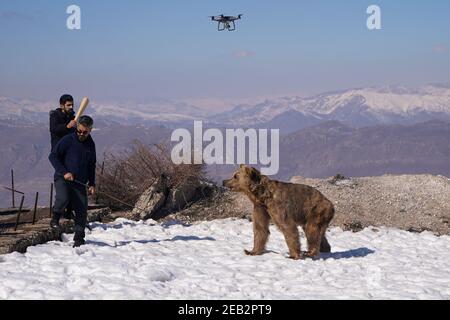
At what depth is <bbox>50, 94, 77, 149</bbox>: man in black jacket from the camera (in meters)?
11.7

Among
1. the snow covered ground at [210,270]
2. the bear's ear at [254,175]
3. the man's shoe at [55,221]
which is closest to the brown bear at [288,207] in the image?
the bear's ear at [254,175]

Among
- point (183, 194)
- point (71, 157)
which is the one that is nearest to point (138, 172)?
point (183, 194)

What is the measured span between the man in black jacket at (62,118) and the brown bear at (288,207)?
3.44 metres

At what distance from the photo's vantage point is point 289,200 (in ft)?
34.9

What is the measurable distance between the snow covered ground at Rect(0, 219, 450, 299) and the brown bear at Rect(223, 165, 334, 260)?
398mm

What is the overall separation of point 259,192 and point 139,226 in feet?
14.2

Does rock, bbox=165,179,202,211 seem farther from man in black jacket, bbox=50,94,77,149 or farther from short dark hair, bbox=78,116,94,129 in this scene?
short dark hair, bbox=78,116,94,129

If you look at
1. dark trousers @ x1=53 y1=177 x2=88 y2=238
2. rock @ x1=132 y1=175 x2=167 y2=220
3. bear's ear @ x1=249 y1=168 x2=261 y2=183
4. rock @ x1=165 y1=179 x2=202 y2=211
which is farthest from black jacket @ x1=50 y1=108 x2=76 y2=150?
rock @ x1=165 y1=179 x2=202 y2=211

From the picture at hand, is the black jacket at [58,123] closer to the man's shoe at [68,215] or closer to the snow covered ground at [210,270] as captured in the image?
the man's shoe at [68,215]

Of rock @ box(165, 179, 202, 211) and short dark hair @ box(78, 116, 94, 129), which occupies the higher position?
short dark hair @ box(78, 116, 94, 129)

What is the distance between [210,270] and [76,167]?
2963mm

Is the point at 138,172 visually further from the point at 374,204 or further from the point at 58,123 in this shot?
the point at 374,204

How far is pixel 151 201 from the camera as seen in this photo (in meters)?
16.7

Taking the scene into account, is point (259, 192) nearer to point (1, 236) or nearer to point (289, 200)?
point (289, 200)
